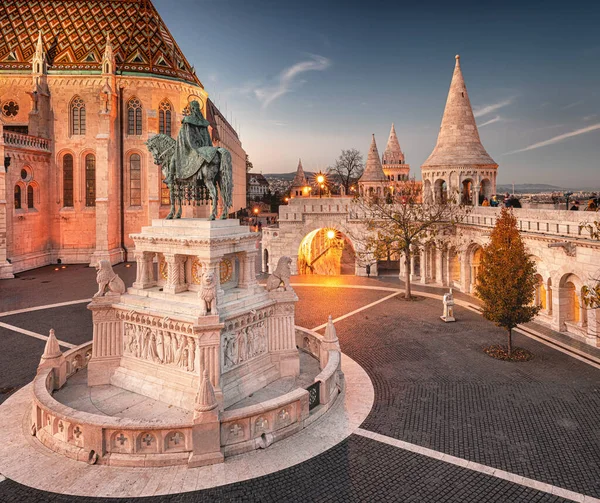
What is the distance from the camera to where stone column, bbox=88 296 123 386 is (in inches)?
407

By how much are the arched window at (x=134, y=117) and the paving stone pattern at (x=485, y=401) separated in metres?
27.6

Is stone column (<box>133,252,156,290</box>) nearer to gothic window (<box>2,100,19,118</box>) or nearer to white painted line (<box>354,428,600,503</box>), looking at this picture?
white painted line (<box>354,428,600,503</box>)

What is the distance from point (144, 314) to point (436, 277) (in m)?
21.4

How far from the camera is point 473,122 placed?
95.9ft

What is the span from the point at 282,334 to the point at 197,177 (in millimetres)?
4525

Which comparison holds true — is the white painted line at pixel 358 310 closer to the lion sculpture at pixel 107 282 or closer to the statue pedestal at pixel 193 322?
the statue pedestal at pixel 193 322

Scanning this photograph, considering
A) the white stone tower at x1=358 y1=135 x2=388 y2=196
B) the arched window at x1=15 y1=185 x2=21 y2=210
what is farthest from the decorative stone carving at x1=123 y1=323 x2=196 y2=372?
the white stone tower at x1=358 y1=135 x2=388 y2=196

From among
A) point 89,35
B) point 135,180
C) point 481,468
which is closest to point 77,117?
point 135,180

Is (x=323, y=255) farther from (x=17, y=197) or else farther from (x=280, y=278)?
(x=280, y=278)

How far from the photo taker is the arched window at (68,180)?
34469 mm

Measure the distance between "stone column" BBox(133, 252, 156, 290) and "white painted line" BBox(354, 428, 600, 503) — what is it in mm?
6148

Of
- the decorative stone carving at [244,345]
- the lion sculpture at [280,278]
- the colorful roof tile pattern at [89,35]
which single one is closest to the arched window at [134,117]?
the colorful roof tile pattern at [89,35]

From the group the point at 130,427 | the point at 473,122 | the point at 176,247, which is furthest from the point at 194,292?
the point at 473,122

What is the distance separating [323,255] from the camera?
4353 cm
